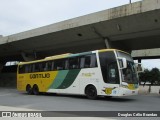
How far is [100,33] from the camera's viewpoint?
1148 inches

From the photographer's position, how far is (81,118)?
9.95 meters

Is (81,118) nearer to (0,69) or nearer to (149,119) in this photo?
(149,119)

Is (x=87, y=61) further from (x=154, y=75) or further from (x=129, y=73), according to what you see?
(x=154, y=75)

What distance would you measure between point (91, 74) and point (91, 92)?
117 cm

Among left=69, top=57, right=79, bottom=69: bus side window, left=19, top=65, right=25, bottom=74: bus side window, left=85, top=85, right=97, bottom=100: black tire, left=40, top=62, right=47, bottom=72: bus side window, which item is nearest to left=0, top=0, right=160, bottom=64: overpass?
left=19, top=65, right=25, bottom=74: bus side window

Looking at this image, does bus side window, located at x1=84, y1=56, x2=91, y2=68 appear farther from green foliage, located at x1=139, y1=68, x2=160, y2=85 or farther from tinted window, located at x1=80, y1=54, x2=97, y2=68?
green foliage, located at x1=139, y1=68, x2=160, y2=85

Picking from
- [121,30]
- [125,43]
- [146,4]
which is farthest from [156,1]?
[125,43]

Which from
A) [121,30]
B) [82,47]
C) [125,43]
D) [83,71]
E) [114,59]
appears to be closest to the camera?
[114,59]

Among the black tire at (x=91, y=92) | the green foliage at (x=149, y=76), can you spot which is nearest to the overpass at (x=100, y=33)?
the green foliage at (x=149, y=76)

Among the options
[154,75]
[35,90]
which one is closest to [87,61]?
[35,90]

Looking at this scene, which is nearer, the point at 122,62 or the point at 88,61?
the point at 122,62

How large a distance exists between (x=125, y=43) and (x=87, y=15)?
24.6ft

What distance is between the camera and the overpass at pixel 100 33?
24.0 m

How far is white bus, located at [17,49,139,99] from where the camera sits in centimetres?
1662
